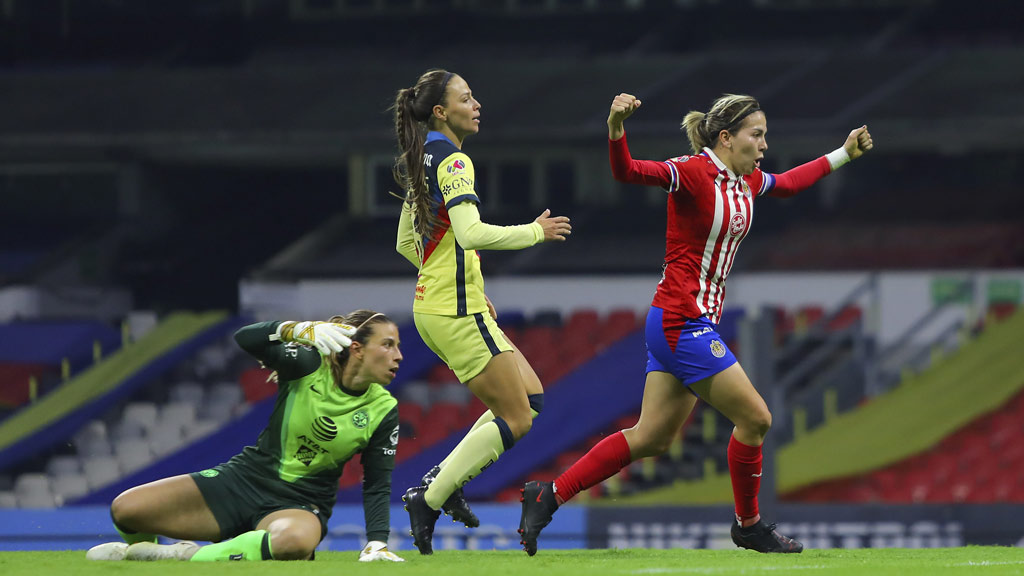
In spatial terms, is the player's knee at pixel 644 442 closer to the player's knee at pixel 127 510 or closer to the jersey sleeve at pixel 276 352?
the jersey sleeve at pixel 276 352

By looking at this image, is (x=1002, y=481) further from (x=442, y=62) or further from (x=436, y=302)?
(x=442, y=62)

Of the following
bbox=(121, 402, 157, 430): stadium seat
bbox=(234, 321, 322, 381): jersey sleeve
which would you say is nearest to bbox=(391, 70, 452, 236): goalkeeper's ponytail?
bbox=(234, 321, 322, 381): jersey sleeve

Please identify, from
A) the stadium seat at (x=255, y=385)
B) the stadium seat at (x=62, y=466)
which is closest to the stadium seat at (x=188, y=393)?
the stadium seat at (x=255, y=385)

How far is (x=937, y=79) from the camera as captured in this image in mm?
18344

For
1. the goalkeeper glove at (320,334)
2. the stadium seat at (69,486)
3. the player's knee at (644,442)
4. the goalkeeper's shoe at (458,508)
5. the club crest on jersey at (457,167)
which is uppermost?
the club crest on jersey at (457,167)

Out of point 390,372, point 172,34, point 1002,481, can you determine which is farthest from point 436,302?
point 172,34

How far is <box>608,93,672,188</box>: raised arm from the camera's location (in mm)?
5738

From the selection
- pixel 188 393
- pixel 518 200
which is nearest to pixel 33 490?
pixel 188 393

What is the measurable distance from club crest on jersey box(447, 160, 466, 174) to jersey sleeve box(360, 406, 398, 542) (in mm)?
981

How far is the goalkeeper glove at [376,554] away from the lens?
5.86 metres

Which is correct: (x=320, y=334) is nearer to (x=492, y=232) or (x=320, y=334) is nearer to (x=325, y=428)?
(x=325, y=428)

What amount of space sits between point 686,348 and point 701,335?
8 cm

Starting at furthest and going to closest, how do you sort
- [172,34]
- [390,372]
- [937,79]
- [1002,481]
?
[172,34], [937,79], [1002,481], [390,372]

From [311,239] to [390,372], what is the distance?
14.0m
